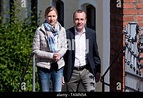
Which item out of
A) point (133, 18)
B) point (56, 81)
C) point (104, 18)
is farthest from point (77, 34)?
point (104, 18)

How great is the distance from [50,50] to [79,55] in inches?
11.2

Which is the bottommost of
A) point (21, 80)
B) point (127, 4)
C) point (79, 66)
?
point (21, 80)

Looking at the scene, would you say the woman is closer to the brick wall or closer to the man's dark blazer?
the man's dark blazer

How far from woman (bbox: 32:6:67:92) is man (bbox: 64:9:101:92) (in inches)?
3.2

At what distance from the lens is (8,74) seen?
588 centimetres

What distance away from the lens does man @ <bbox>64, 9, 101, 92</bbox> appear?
3727 millimetres

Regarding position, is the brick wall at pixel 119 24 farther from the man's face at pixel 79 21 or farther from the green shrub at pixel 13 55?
the green shrub at pixel 13 55

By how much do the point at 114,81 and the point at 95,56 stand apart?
120 centimetres

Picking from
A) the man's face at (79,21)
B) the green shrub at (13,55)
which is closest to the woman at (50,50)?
the man's face at (79,21)

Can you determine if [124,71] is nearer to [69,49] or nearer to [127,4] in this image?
[127,4]

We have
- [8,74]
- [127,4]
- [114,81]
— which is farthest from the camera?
[8,74]

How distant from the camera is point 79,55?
3.78 metres

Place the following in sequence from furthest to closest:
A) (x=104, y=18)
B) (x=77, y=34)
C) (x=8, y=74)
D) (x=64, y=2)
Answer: (x=64, y=2) < (x=8, y=74) < (x=104, y=18) < (x=77, y=34)

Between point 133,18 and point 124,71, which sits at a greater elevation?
point 133,18
